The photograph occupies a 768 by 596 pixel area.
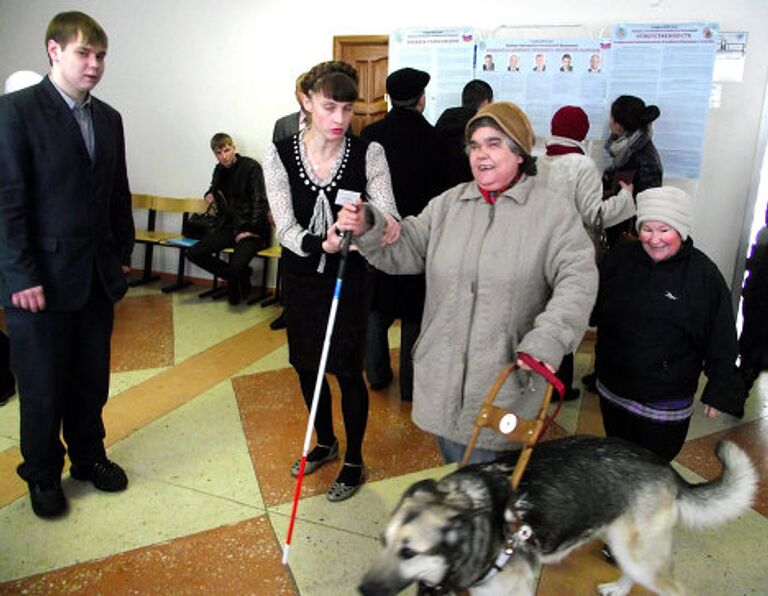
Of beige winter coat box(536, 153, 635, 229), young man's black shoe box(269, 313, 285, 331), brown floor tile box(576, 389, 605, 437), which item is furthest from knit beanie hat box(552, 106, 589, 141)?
young man's black shoe box(269, 313, 285, 331)

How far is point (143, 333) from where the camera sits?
184 inches

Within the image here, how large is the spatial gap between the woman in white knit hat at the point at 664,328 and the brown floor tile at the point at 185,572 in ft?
4.91

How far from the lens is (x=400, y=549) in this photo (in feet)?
4.44

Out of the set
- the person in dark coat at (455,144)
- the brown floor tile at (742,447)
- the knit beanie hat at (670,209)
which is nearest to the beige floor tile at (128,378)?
the person in dark coat at (455,144)

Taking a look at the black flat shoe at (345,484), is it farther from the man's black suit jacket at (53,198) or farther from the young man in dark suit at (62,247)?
the man's black suit jacket at (53,198)

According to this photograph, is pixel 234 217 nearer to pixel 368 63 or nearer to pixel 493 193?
pixel 368 63

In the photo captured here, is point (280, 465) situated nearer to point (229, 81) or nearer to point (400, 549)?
point (400, 549)

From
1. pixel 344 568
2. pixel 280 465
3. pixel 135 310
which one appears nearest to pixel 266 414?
pixel 280 465

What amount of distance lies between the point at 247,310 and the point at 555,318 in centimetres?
426

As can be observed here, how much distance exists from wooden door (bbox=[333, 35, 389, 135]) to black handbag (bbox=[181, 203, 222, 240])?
175 centimetres

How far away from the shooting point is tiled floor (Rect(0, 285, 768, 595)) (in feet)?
7.11

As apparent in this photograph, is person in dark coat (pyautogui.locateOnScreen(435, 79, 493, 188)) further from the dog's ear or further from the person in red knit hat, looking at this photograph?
the dog's ear

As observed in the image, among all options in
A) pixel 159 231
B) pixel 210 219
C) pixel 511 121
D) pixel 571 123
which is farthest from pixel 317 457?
pixel 159 231

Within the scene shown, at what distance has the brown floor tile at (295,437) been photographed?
2783mm
